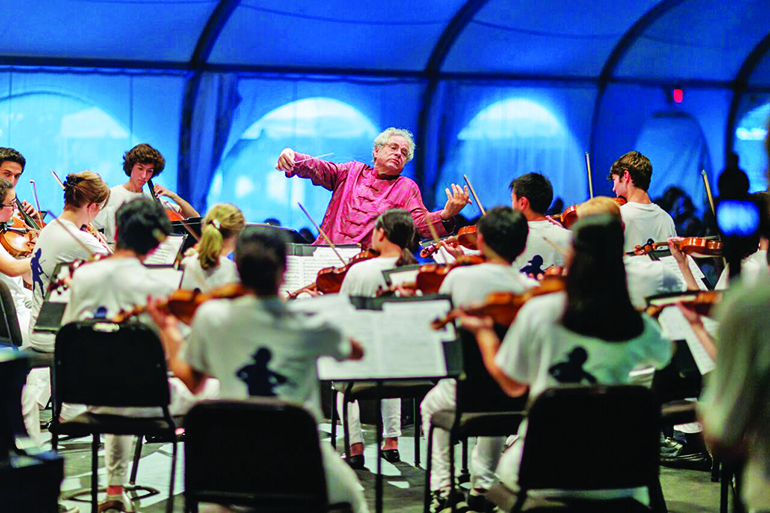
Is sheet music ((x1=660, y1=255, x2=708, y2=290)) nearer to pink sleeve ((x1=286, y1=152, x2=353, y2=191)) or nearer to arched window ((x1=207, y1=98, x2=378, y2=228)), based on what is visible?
pink sleeve ((x1=286, y1=152, x2=353, y2=191))

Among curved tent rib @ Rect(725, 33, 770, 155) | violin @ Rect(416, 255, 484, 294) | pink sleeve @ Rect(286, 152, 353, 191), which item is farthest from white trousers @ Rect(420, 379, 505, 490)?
curved tent rib @ Rect(725, 33, 770, 155)

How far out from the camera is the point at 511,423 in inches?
137

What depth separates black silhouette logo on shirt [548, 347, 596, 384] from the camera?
8.75 ft

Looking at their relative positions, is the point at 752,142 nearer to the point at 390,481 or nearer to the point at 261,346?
the point at 390,481

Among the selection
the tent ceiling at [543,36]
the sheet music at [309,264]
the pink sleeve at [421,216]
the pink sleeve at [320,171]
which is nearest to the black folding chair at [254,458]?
the sheet music at [309,264]

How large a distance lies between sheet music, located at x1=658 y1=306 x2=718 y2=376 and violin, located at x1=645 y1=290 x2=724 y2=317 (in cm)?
5

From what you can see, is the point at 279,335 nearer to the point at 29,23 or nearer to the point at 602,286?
the point at 602,286

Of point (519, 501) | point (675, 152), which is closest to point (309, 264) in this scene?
point (519, 501)

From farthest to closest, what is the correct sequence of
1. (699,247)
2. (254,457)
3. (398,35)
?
1. (398,35)
2. (699,247)
3. (254,457)

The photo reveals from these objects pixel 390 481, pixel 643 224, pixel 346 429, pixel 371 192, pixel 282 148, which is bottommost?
pixel 390 481

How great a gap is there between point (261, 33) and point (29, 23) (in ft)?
6.07

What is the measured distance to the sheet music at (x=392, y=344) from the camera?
2.88 meters

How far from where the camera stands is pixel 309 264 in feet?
17.2

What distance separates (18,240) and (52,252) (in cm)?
123
